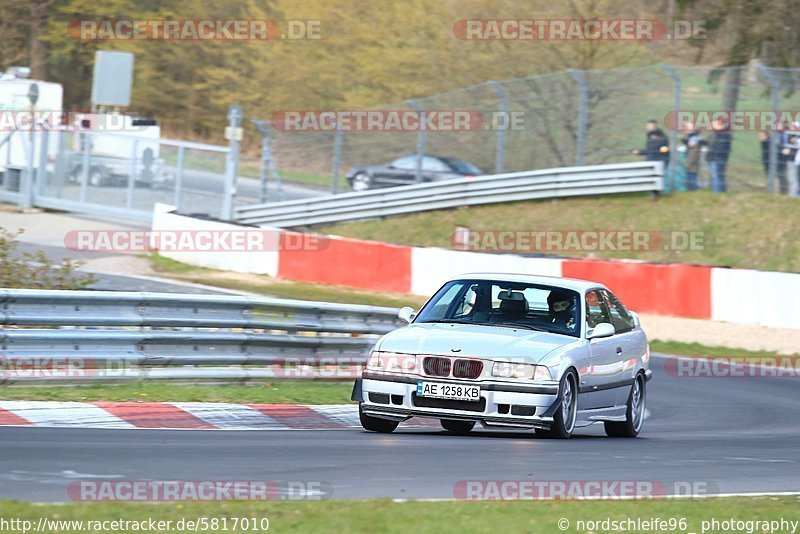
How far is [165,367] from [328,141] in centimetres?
1894

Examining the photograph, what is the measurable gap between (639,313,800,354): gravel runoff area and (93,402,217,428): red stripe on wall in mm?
11720

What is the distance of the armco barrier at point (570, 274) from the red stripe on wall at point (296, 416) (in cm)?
1112

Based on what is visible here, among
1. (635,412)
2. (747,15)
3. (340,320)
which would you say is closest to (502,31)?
(747,15)

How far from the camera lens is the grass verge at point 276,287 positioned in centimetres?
2236

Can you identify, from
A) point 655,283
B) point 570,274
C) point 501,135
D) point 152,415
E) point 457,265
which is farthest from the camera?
point 501,135

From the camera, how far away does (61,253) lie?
82.2 feet

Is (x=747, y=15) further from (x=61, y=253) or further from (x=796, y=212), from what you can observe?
(x=61, y=253)

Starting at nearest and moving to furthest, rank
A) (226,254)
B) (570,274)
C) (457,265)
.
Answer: (570,274) < (457,265) < (226,254)

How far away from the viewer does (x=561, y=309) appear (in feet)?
33.3

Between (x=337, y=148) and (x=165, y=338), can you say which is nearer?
(x=165, y=338)

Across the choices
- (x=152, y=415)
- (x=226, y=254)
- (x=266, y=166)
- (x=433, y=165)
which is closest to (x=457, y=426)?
(x=152, y=415)

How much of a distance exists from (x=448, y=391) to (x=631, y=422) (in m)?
2.53

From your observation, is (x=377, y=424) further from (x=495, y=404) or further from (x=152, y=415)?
(x=152, y=415)

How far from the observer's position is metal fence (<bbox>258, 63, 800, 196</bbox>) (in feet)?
84.3
